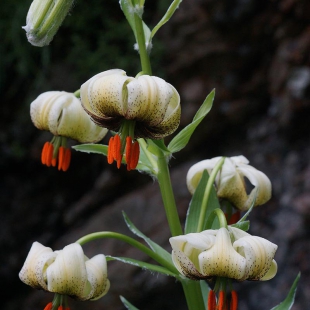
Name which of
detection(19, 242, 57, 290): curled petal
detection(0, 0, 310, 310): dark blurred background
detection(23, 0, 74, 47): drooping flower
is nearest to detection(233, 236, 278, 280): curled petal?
detection(19, 242, 57, 290): curled petal

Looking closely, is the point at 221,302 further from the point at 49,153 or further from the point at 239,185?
the point at 49,153

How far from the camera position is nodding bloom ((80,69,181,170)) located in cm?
71

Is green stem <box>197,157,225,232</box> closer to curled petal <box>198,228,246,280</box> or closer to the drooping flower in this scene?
curled petal <box>198,228,246,280</box>

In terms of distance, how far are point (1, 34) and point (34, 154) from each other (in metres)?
0.59

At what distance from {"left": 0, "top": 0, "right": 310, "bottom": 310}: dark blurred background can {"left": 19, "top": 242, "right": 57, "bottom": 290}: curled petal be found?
1.41 meters

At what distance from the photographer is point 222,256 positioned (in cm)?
70

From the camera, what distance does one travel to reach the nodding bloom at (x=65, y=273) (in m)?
0.78

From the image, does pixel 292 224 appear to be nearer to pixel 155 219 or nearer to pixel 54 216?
pixel 155 219

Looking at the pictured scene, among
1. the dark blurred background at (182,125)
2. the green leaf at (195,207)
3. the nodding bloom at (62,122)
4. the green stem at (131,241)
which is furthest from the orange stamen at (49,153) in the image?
the dark blurred background at (182,125)

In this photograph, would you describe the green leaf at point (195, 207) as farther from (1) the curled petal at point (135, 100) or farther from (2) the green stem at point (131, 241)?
(1) the curled petal at point (135, 100)

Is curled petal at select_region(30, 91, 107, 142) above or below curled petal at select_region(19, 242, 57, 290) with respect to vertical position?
above

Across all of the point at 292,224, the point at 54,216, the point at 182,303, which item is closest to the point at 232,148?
the point at 292,224

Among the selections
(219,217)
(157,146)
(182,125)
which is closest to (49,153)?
(157,146)

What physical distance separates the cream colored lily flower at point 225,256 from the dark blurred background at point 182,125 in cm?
141
